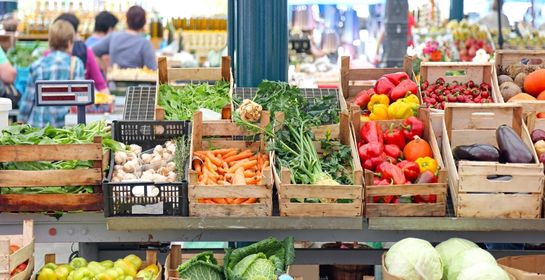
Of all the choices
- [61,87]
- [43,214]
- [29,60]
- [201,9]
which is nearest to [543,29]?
[201,9]

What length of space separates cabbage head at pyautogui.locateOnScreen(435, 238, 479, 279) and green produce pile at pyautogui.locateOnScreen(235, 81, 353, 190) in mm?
541

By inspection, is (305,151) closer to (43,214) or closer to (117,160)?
(117,160)

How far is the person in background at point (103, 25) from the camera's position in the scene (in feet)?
40.1

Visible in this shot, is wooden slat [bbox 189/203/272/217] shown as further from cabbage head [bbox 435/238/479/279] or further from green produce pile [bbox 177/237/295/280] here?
cabbage head [bbox 435/238/479/279]

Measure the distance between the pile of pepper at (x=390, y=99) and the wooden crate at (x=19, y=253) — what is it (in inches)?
73.7

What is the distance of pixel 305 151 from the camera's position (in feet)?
15.7

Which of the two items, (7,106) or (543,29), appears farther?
(543,29)

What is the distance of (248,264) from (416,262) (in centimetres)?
74

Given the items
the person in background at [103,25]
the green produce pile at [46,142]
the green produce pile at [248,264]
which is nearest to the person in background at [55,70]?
the person in background at [103,25]

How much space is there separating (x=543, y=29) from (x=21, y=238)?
37.6 feet

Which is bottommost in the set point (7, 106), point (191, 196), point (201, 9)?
point (191, 196)

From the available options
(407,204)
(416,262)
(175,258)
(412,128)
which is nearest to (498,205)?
(407,204)

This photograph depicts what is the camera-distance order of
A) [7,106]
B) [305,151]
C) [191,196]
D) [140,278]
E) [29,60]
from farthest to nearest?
[29,60], [7,106], [305,151], [191,196], [140,278]

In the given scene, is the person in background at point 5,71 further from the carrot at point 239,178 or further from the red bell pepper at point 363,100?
the carrot at point 239,178
